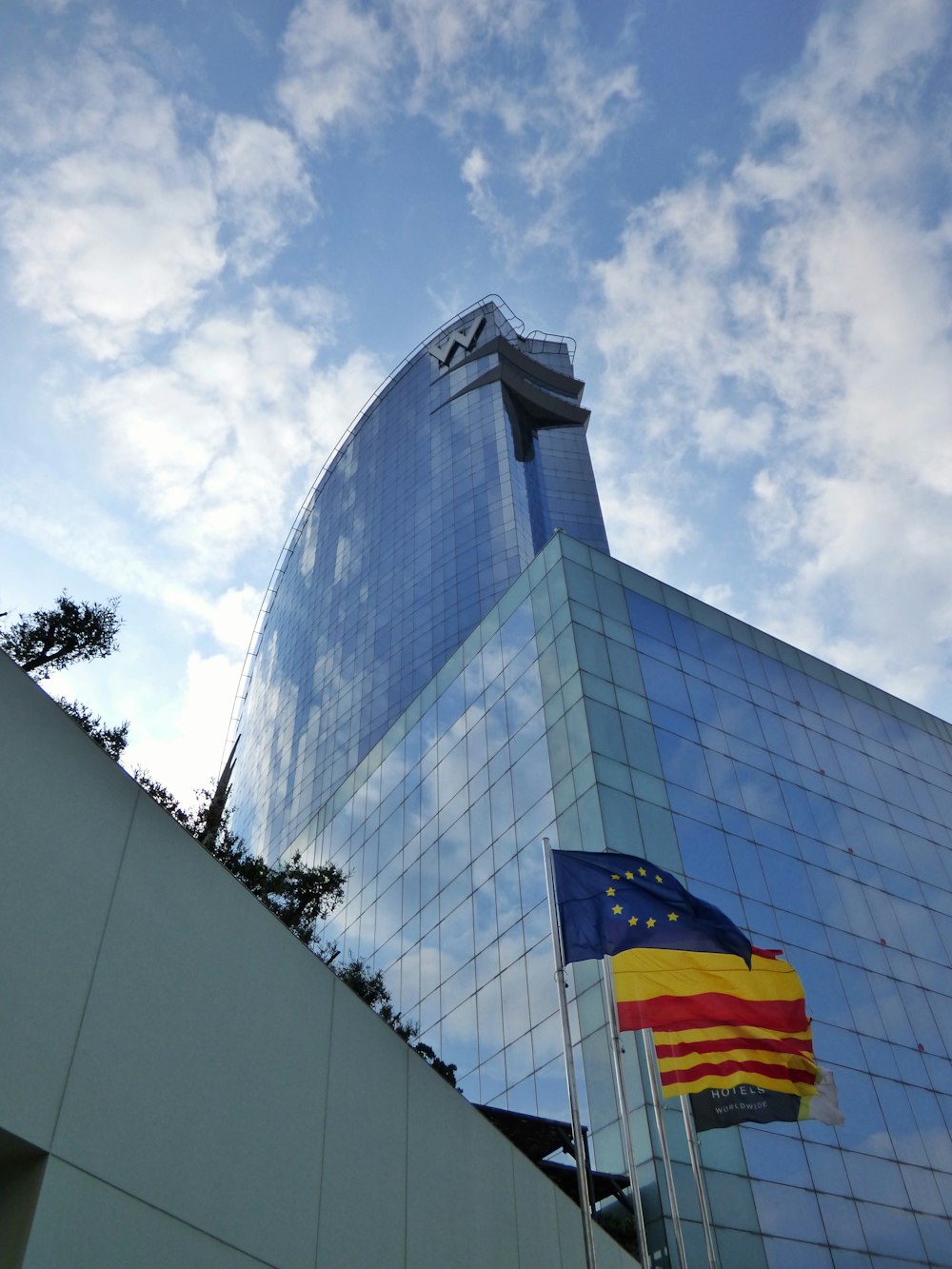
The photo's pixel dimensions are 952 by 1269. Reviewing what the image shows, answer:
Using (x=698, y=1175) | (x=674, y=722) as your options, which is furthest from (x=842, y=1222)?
(x=674, y=722)

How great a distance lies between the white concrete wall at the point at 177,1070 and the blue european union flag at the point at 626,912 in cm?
363

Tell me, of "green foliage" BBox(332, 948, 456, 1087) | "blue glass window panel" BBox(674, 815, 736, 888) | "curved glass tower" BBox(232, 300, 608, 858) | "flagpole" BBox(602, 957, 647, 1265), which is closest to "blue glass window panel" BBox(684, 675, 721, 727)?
"blue glass window panel" BBox(674, 815, 736, 888)

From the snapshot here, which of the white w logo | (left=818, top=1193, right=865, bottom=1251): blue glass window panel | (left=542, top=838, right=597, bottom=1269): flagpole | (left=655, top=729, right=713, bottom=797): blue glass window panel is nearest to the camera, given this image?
(left=542, top=838, right=597, bottom=1269): flagpole

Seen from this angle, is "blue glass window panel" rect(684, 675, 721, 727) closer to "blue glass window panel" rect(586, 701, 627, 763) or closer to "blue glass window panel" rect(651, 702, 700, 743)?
"blue glass window panel" rect(651, 702, 700, 743)

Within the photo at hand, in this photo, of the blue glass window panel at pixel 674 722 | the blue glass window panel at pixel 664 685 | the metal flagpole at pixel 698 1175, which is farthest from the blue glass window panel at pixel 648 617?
the metal flagpole at pixel 698 1175

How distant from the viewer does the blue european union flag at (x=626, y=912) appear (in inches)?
652

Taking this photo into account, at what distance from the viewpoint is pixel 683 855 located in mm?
29016

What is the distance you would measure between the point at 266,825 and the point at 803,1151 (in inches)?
2289

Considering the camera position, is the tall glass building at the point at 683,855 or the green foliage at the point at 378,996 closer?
the tall glass building at the point at 683,855

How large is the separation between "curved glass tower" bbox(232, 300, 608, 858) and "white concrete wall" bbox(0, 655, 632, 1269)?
177 ft

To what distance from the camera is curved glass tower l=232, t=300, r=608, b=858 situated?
241 ft

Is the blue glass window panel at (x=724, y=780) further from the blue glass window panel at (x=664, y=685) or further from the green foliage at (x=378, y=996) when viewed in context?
the green foliage at (x=378, y=996)

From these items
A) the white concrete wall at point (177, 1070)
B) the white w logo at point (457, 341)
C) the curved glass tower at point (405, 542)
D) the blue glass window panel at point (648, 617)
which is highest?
the white w logo at point (457, 341)

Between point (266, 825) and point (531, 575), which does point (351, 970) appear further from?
point (266, 825)
